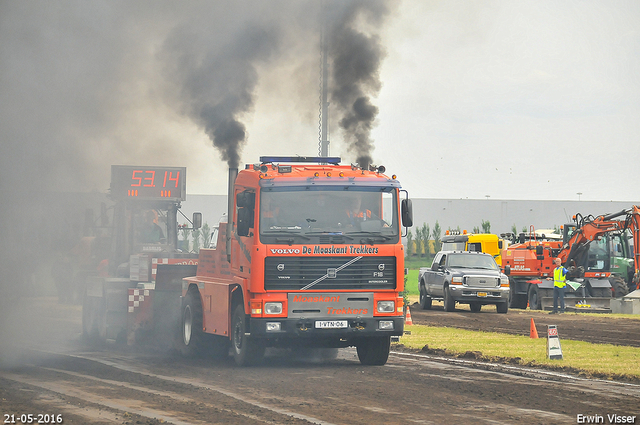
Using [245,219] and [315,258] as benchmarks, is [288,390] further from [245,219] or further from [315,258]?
[245,219]

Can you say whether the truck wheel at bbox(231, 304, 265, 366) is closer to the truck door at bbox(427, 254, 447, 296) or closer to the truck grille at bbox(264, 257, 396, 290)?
the truck grille at bbox(264, 257, 396, 290)

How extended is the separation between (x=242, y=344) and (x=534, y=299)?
2286cm

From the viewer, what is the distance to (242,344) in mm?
15156

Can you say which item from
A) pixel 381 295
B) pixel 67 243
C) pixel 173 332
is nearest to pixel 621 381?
pixel 381 295

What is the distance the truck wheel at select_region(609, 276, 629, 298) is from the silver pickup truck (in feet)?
15.4

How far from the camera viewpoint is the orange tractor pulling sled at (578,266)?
33.4 metres

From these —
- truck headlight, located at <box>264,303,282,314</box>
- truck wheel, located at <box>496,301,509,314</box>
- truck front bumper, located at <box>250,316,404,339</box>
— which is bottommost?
truck front bumper, located at <box>250,316,404,339</box>

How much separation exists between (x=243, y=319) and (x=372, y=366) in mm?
2525

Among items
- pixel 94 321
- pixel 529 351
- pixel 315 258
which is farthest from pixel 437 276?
pixel 315 258

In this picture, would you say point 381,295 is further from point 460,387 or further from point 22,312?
point 22,312

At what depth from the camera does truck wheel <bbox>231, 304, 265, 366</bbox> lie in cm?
1499

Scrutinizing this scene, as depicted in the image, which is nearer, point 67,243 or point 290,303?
point 290,303

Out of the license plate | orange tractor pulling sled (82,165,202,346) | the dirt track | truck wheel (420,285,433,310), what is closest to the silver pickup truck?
truck wheel (420,285,433,310)

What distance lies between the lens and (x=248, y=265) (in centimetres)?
1473
